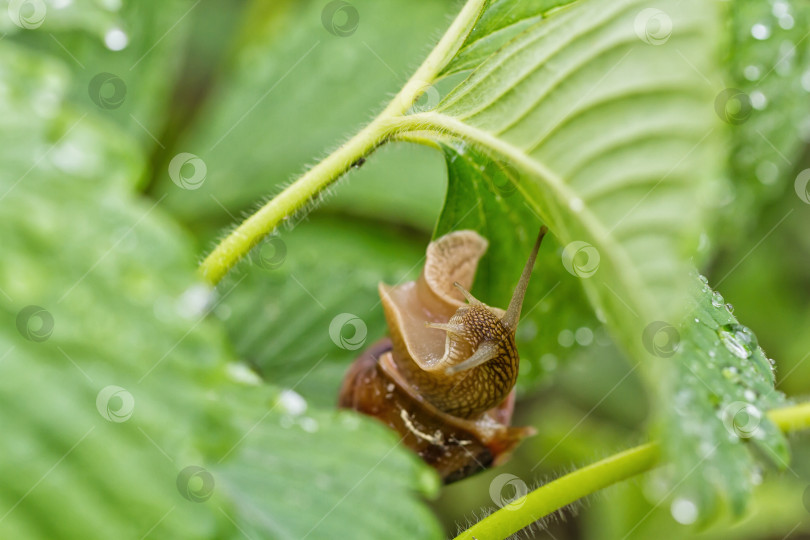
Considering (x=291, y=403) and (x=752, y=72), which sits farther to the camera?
(x=752, y=72)

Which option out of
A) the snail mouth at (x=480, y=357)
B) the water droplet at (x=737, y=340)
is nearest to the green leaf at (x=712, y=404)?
the water droplet at (x=737, y=340)

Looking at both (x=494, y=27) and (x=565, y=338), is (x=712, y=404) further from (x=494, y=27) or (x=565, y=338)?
(x=565, y=338)

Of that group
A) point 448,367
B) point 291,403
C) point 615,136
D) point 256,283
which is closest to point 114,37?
point 256,283

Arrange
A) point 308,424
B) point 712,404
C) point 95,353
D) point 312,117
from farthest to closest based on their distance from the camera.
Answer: point 312,117 < point 308,424 < point 712,404 < point 95,353

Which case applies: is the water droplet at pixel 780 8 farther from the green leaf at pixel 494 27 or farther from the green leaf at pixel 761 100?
the green leaf at pixel 494 27

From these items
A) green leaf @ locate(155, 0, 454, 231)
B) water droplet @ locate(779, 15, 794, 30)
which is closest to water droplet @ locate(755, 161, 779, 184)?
water droplet @ locate(779, 15, 794, 30)

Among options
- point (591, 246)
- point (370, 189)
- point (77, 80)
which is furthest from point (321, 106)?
point (591, 246)

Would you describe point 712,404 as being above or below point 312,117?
above
